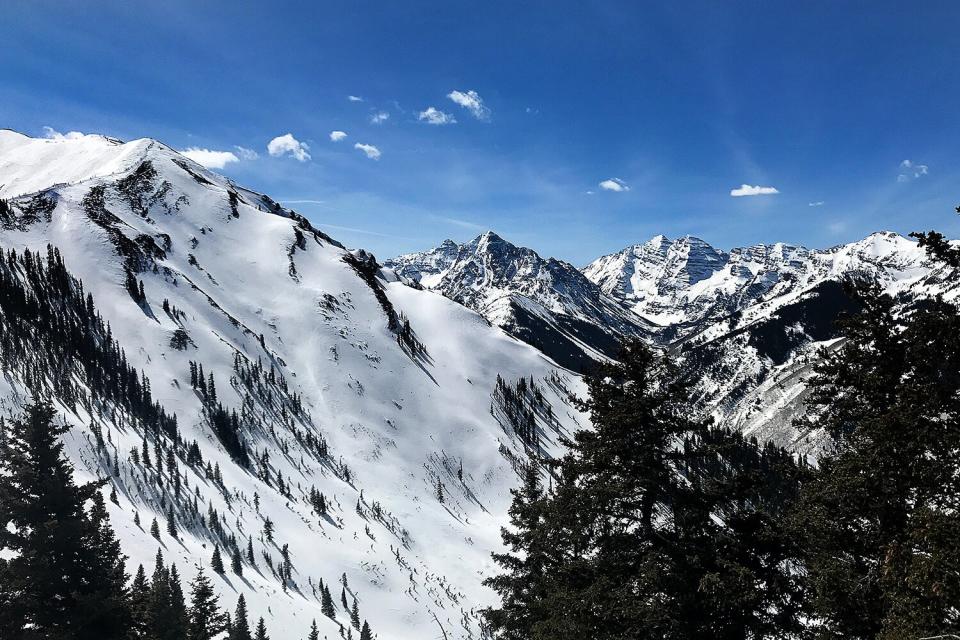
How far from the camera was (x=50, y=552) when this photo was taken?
1645cm

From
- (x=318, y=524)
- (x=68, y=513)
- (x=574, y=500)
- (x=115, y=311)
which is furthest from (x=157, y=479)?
(x=574, y=500)

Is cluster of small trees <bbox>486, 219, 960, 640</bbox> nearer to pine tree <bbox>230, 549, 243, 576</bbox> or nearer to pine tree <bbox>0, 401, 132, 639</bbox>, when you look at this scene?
pine tree <bbox>0, 401, 132, 639</bbox>

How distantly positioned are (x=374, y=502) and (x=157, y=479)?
5768cm

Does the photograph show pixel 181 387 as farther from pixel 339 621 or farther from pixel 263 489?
pixel 339 621

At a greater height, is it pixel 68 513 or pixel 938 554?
pixel 68 513

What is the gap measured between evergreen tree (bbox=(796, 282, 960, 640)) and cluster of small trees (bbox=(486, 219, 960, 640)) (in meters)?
0.04

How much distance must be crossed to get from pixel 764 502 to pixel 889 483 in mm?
2938

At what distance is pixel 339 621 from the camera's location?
4109 inches

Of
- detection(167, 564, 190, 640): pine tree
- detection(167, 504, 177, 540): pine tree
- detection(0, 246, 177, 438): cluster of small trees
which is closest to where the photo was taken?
detection(167, 564, 190, 640): pine tree

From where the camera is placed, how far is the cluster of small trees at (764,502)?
12562 mm

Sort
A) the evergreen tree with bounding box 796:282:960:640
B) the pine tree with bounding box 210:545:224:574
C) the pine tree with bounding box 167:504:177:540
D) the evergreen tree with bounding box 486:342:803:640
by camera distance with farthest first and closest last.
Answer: the pine tree with bounding box 167:504:177:540 < the pine tree with bounding box 210:545:224:574 < the evergreen tree with bounding box 486:342:803:640 < the evergreen tree with bounding box 796:282:960:640

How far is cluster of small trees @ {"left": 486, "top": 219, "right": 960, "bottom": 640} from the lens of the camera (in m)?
12.6

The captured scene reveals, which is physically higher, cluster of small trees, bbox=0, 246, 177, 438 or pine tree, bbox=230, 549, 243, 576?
cluster of small trees, bbox=0, 246, 177, 438

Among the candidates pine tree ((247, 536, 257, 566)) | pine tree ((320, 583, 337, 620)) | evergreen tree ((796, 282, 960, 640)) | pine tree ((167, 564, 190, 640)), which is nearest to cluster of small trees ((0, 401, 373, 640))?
pine tree ((167, 564, 190, 640))
